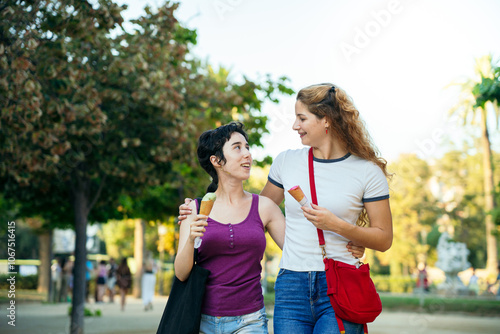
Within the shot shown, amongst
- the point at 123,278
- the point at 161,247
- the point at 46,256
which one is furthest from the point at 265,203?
the point at 161,247

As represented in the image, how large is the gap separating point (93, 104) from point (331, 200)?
694 cm

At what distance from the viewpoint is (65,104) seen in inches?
352

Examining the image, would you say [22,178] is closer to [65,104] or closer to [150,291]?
[65,104]

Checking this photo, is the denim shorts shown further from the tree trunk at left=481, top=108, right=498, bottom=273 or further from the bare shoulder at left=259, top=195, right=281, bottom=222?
the tree trunk at left=481, top=108, right=498, bottom=273

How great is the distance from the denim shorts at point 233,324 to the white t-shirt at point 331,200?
1.13 ft

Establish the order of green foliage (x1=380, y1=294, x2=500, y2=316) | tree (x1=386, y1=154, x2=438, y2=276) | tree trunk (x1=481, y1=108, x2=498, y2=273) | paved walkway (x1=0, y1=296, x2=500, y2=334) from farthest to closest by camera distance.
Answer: tree (x1=386, y1=154, x2=438, y2=276), tree trunk (x1=481, y1=108, x2=498, y2=273), green foliage (x1=380, y1=294, x2=500, y2=316), paved walkway (x1=0, y1=296, x2=500, y2=334)

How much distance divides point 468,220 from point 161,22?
34344 millimetres

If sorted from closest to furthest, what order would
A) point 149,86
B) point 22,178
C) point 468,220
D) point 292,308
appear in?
point 292,308 < point 22,178 < point 149,86 < point 468,220

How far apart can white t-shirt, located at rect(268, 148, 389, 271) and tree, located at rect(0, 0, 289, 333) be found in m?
5.34

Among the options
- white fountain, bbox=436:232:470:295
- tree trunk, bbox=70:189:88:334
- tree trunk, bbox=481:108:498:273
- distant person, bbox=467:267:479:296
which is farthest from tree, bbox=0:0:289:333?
tree trunk, bbox=481:108:498:273

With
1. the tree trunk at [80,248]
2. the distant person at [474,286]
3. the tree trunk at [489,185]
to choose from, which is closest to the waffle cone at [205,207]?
the tree trunk at [80,248]

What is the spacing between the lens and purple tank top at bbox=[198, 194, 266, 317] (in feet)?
10.8

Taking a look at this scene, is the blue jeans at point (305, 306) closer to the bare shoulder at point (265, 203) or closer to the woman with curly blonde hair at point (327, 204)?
the woman with curly blonde hair at point (327, 204)

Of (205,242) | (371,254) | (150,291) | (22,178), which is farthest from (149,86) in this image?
(371,254)
